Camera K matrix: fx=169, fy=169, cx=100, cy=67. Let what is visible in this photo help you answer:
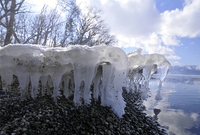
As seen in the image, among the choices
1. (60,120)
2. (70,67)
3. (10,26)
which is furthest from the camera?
(10,26)

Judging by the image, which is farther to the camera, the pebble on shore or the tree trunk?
the tree trunk

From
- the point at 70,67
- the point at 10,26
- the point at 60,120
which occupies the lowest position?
the point at 60,120

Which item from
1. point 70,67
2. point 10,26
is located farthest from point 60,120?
point 10,26

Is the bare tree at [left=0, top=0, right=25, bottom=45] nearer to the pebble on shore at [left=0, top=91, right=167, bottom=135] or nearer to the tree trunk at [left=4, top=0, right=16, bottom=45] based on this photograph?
the tree trunk at [left=4, top=0, right=16, bottom=45]

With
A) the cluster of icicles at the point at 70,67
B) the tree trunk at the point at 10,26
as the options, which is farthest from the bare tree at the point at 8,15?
the cluster of icicles at the point at 70,67

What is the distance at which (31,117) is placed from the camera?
4629 millimetres

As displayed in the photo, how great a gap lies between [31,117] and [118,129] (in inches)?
103

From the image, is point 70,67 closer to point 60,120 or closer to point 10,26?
point 60,120

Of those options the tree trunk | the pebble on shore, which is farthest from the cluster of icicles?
the tree trunk

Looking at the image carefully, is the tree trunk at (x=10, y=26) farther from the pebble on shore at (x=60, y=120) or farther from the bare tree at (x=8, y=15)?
the pebble on shore at (x=60, y=120)

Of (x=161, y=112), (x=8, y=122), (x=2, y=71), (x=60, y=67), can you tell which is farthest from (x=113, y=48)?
(x=161, y=112)

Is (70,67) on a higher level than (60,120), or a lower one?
higher

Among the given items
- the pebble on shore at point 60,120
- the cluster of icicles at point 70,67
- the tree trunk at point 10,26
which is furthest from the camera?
the tree trunk at point 10,26

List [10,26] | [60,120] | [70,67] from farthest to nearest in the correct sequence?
[10,26] < [70,67] < [60,120]
